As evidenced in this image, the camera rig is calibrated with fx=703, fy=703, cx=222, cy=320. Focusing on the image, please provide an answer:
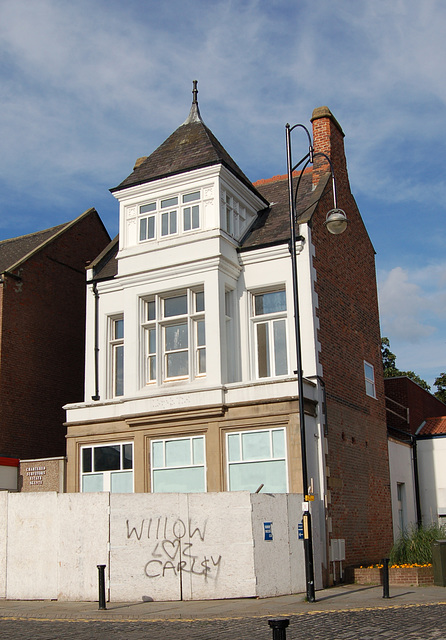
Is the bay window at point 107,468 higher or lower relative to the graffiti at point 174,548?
higher

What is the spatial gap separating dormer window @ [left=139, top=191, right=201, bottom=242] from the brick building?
0.04 m

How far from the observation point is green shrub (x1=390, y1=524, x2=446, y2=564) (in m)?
18.8

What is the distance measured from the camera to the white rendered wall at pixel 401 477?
2311cm

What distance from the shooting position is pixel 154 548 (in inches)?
560

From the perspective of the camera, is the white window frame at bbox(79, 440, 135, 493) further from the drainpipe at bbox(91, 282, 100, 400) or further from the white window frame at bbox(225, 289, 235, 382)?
the white window frame at bbox(225, 289, 235, 382)

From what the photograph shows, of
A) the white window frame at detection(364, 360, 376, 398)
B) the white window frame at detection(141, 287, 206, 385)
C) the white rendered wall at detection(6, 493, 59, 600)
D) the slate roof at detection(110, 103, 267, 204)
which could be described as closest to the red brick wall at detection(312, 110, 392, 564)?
the white window frame at detection(364, 360, 376, 398)

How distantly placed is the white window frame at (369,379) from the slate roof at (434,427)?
496cm

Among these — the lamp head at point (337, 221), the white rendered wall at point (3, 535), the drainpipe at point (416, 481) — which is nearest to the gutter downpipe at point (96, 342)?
the white rendered wall at point (3, 535)

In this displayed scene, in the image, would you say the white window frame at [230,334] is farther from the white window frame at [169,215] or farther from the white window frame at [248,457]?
the white window frame at [169,215]

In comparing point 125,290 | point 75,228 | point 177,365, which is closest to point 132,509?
point 177,365

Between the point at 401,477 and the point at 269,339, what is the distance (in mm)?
8556

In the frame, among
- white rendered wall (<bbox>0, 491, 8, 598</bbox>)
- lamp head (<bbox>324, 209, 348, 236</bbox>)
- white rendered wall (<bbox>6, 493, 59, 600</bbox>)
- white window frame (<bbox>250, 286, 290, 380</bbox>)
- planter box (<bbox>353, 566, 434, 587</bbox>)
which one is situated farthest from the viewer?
white window frame (<bbox>250, 286, 290, 380</bbox>)

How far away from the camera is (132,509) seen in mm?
14477

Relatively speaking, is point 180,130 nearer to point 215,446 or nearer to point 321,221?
point 321,221
